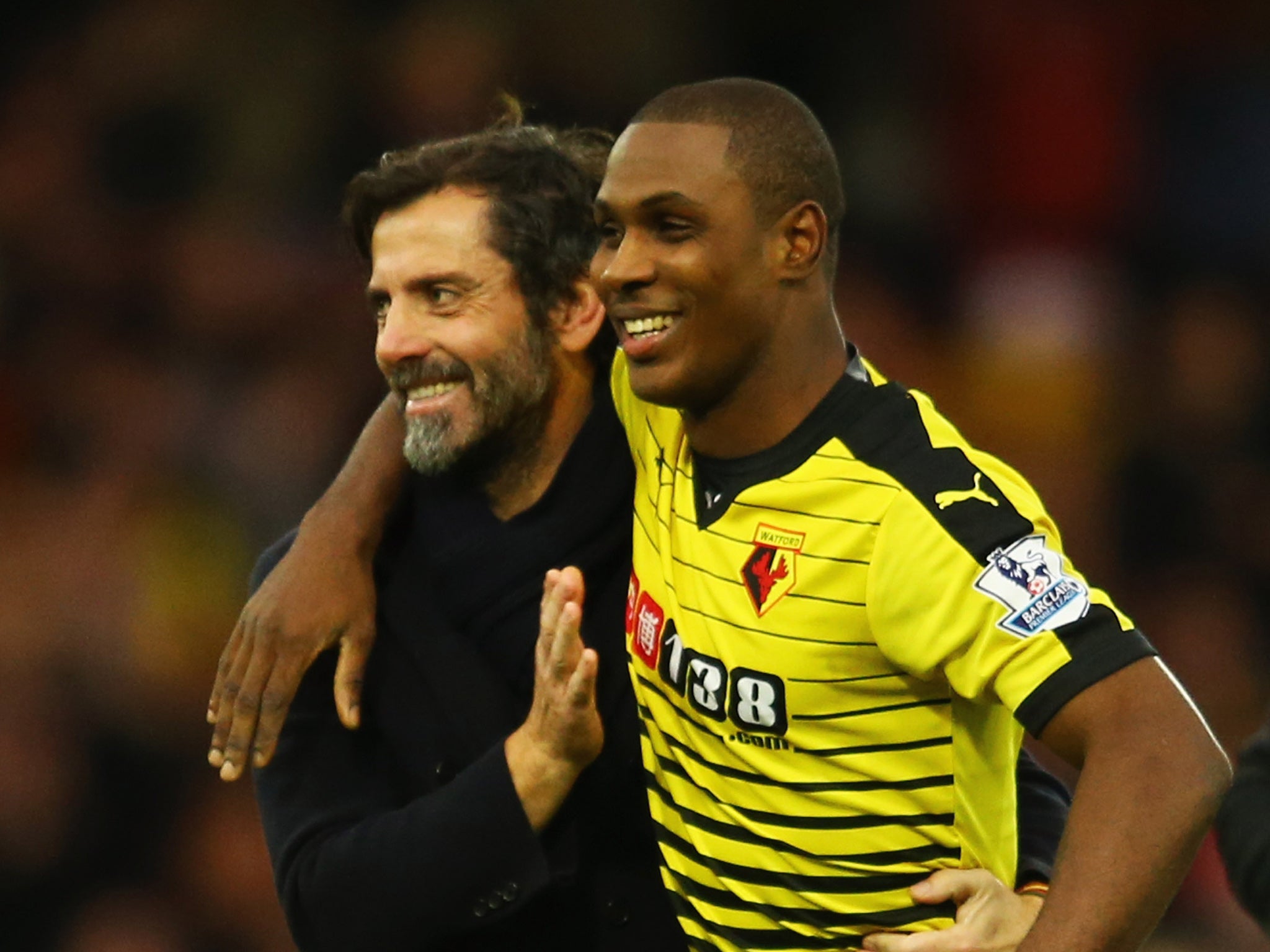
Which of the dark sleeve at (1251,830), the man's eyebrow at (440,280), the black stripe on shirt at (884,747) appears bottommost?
the dark sleeve at (1251,830)

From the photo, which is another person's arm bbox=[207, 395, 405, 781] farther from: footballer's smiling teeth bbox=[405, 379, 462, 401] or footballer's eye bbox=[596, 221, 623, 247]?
footballer's eye bbox=[596, 221, 623, 247]

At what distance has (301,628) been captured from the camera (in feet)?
7.91

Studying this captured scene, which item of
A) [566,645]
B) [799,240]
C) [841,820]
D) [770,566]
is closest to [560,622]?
[566,645]

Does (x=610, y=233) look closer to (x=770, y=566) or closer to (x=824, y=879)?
(x=770, y=566)

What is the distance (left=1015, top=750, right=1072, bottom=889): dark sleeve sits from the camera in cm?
226

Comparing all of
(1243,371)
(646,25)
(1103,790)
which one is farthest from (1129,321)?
(1103,790)

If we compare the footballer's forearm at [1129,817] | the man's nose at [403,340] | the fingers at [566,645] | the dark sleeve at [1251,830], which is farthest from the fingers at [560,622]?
the dark sleeve at [1251,830]

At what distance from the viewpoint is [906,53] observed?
19.0ft

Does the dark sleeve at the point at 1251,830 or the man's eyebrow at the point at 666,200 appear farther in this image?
the dark sleeve at the point at 1251,830

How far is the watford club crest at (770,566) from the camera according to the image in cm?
208

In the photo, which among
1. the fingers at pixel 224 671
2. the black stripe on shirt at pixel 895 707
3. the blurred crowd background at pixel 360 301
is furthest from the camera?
the blurred crowd background at pixel 360 301

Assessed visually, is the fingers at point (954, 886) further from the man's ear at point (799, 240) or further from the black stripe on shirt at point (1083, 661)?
the man's ear at point (799, 240)

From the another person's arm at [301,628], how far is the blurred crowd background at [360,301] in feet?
6.86

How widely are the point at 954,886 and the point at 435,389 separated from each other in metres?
0.88
